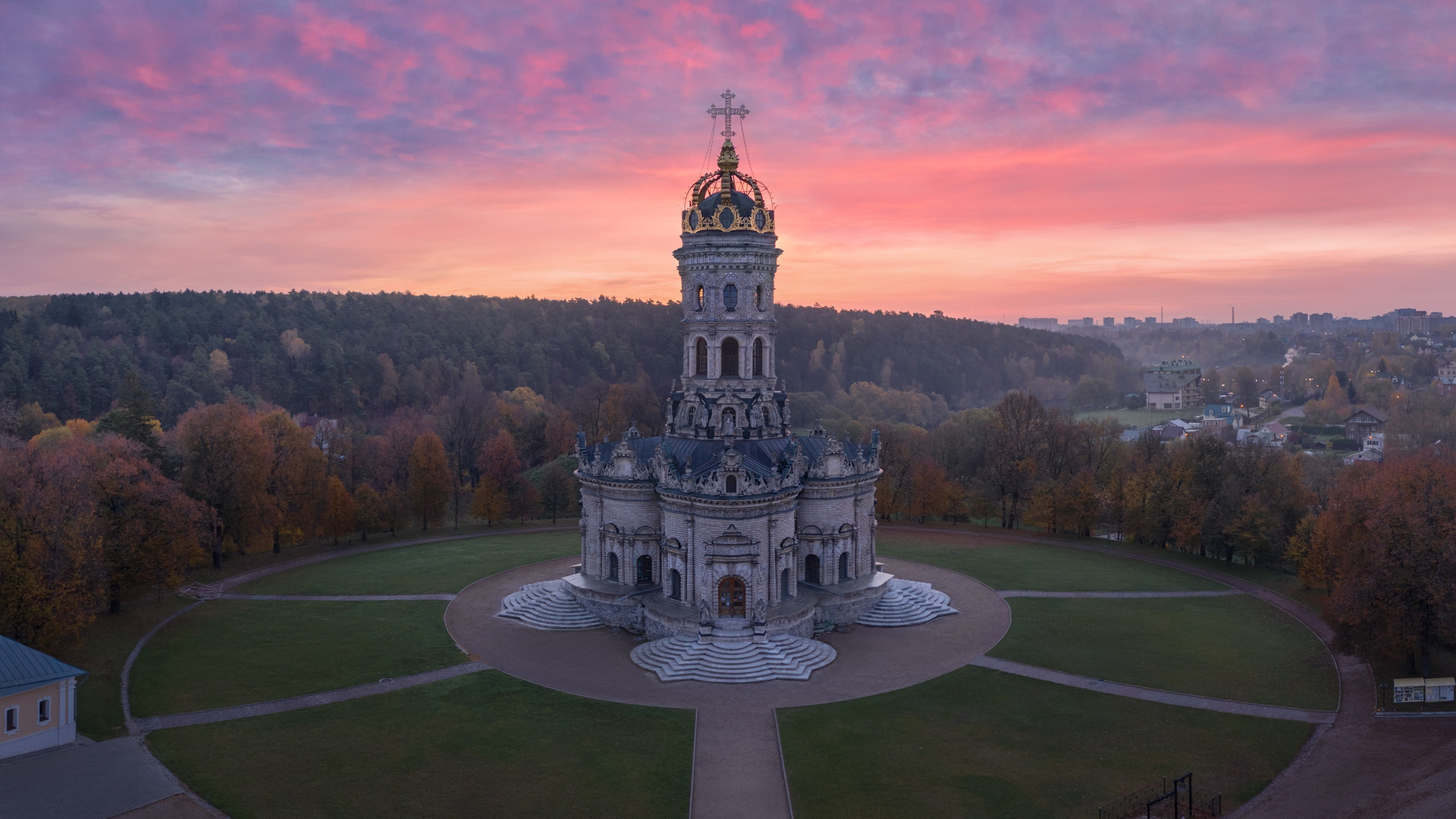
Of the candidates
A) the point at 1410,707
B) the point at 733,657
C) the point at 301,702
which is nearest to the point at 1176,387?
the point at 1410,707

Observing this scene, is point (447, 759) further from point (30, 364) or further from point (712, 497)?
point (30, 364)

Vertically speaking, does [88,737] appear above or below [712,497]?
below

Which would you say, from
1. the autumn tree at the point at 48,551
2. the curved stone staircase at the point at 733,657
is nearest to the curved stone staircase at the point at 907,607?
the curved stone staircase at the point at 733,657

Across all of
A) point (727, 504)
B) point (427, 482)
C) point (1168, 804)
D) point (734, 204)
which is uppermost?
point (734, 204)

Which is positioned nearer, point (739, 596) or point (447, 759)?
point (447, 759)

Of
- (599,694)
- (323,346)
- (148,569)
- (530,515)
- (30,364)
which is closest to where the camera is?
(599,694)

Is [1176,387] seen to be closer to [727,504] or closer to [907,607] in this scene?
[907,607]

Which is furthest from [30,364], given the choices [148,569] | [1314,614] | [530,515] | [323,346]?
[1314,614]
